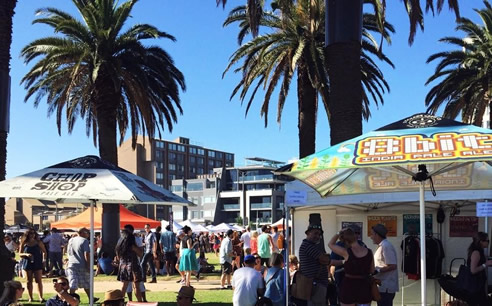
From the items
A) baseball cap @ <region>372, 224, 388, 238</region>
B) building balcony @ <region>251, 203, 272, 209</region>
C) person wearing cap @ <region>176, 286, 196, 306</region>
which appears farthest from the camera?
building balcony @ <region>251, 203, 272, 209</region>

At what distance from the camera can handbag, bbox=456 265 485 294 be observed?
8.86 metres

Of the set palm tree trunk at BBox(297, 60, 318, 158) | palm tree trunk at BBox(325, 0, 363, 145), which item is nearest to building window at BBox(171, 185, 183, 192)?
palm tree trunk at BBox(297, 60, 318, 158)

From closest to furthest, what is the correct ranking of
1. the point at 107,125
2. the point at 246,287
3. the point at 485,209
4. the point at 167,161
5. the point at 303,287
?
the point at 246,287, the point at 303,287, the point at 485,209, the point at 107,125, the point at 167,161

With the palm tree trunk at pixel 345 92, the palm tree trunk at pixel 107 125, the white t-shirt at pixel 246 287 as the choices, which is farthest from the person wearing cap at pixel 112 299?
the palm tree trunk at pixel 107 125

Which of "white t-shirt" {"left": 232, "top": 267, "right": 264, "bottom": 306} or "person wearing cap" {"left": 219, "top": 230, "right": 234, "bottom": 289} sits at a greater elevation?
"white t-shirt" {"left": 232, "top": 267, "right": 264, "bottom": 306}

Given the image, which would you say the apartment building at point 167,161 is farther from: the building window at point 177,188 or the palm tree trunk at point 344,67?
the palm tree trunk at point 344,67

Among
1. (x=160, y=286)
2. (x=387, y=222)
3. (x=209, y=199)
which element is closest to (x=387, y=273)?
(x=387, y=222)

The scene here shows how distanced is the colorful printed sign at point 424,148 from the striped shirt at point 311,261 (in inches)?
126

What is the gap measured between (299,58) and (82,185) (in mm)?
13583

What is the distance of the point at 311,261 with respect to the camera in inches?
352

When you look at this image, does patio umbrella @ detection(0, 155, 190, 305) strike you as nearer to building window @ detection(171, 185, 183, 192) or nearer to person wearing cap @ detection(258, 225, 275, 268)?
person wearing cap @ detection(258, 225, 275, 268)

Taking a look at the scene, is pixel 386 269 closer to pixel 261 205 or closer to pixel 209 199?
pixel 261 205

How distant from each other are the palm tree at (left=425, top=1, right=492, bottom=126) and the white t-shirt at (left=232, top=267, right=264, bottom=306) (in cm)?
1868

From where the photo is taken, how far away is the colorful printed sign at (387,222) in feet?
44.1
